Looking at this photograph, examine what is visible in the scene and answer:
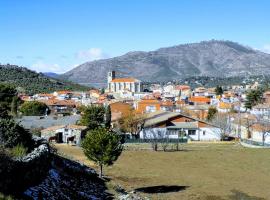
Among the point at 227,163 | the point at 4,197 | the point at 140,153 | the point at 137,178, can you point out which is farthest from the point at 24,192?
the point at 140,153

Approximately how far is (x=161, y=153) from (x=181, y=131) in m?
25.5

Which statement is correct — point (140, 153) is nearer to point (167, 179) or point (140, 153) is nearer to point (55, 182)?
point (167, 179)

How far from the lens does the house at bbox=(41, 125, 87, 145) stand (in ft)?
253

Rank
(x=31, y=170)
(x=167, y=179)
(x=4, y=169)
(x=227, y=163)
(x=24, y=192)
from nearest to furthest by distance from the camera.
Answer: (x=4, y=169)
(x=24, y=192)
(x=31, y=170)
(x=167, y=179)
(x=227, y=163)

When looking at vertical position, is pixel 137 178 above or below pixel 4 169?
below

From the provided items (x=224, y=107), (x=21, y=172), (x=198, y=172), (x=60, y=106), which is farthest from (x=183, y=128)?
(x=21, y=172)

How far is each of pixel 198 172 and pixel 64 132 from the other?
117 ft

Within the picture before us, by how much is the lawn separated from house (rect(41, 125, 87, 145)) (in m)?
12.3

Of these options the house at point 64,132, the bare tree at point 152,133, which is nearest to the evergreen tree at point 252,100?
the bare tree at point 152,133

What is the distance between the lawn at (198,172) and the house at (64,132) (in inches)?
485

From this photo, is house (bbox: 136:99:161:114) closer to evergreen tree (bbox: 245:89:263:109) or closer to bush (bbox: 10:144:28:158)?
evergreen tree (bbox: 245:89:263:109)

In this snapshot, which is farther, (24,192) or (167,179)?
(167,179)

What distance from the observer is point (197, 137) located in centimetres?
9012

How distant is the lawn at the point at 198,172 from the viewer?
36781mm
